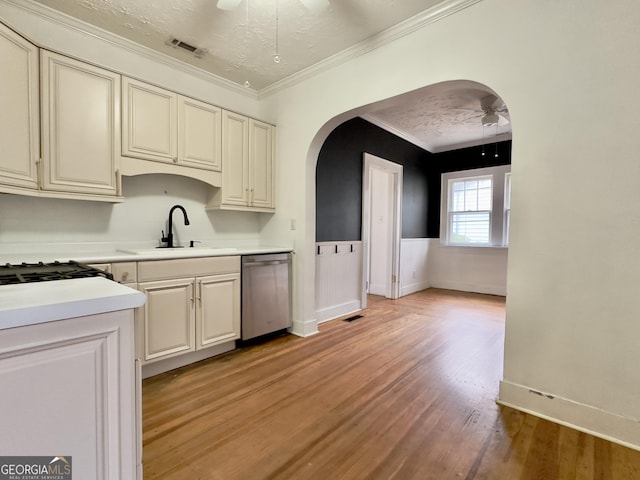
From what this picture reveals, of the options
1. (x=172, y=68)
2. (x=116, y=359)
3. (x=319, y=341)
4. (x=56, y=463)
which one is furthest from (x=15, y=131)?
(x=319, y=341)

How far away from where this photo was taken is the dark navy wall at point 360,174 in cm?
377

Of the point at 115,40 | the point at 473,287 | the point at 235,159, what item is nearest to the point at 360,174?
the point at 235,159

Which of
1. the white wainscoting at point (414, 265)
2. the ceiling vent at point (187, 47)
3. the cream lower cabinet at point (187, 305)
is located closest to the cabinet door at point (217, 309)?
the cream lower cabinet at point (187, 305)

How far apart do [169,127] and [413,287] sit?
4624 millimetres

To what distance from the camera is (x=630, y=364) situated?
64.2 inches

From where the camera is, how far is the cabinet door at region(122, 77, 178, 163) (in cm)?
235

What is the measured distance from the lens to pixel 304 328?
3.21 m

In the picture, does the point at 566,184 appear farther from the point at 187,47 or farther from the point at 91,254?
the point at 91,254

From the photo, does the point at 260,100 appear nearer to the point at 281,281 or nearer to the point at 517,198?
the point at 281,281

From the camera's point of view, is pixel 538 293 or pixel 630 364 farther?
pixel 538 293

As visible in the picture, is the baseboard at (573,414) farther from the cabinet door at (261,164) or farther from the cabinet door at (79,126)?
the cabinet door at (79,126)

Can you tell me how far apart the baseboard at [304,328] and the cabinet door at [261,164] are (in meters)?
1.35

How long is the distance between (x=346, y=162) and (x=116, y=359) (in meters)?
3.51

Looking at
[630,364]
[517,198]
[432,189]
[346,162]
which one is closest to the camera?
[630,364]
